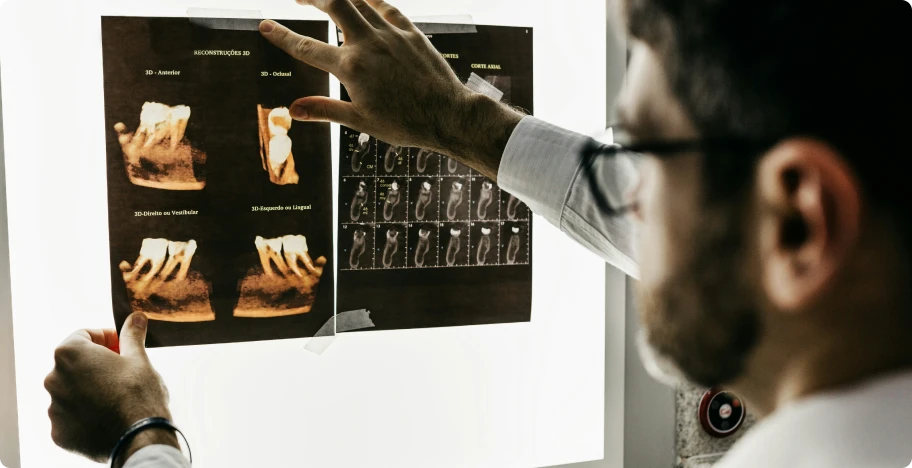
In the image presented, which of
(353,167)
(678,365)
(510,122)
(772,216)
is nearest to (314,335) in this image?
(353,167)

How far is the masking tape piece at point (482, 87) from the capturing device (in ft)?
3.33

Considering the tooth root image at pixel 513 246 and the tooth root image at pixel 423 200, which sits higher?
the tooth root image at pixel 423 200

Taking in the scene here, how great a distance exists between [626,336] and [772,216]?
68cm

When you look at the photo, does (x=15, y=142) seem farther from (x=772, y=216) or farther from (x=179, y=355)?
(x=772, y=216)

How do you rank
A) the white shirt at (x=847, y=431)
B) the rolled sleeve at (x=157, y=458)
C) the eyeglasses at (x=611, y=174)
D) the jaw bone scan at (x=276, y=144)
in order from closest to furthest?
the white shirt at (x=847, y=431) < the rolled sleeve at (x=157, y=458) < the eyeglasses at (x=611, y=174) < the jaw bone scan at (x=276, y=144)

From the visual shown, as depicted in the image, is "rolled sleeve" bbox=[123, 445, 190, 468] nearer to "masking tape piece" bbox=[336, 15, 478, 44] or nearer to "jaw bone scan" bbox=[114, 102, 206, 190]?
"jaw bone scan" bbox=[114, 102, 206, 190]

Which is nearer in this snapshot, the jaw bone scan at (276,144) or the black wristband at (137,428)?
the black wristband at (137,428)

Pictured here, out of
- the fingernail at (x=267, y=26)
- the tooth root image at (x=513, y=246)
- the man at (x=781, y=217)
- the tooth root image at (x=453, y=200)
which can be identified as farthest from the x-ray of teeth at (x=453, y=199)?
the man at (x=781, y=217)

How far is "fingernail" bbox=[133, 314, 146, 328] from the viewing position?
0.90 meters

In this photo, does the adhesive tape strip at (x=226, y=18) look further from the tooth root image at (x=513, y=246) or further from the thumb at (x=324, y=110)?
the tooth root image at (x=513, y=246)

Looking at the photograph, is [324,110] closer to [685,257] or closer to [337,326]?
[337,326]

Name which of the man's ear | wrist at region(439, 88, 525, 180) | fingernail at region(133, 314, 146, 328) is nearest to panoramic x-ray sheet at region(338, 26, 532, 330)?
wrist at region(439, 88, 525, 180)

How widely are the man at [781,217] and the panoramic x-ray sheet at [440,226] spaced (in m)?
0.44

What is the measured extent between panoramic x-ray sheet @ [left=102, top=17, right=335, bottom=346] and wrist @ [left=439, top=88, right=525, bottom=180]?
0.63 ft
